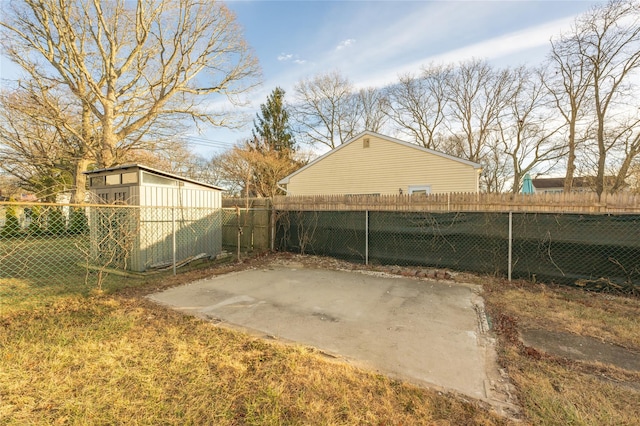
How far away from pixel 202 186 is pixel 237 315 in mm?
5337

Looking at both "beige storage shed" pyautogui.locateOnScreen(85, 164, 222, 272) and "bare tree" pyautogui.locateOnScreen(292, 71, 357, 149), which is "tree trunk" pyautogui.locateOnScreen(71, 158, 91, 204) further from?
"bare tree" pyautogui.locateOnScreen(292, 71, 357, 149)

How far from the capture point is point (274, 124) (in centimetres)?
2377

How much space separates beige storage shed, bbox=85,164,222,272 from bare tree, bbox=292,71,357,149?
17663mm

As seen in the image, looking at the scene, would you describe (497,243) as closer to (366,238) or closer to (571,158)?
Result: (366,238)

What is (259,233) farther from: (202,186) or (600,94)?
(600,94)

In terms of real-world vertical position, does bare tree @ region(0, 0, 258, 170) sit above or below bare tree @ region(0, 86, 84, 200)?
above

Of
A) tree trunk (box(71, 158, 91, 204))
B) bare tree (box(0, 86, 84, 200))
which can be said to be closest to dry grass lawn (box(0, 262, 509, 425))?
bare tree (box(0, 86, 84, 200))

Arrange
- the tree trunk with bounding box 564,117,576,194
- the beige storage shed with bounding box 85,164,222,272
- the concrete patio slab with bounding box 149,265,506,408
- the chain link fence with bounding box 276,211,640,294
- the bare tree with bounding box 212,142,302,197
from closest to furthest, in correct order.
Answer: the concrete patio slab with bounding box 149,265,506,408
the chain link fence with bounding box 276,211,640,294
the beige storage shed with bounding box 85,164,222,272
the tree trunk with bounding box 564,117,576,194
the bare tree with bounding box 212,142,302,197

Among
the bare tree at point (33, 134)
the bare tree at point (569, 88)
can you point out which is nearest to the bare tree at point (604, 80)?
the bare tree at point (569, 88)

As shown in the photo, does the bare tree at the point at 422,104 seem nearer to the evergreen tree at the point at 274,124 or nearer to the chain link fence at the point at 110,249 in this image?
the evergreen tree at the point at 274,124

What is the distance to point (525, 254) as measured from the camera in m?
5.66

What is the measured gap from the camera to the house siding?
10281mm

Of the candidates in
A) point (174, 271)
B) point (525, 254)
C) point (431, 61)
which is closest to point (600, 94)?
point (431, 61)

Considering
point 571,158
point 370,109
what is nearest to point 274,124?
point 370,109
